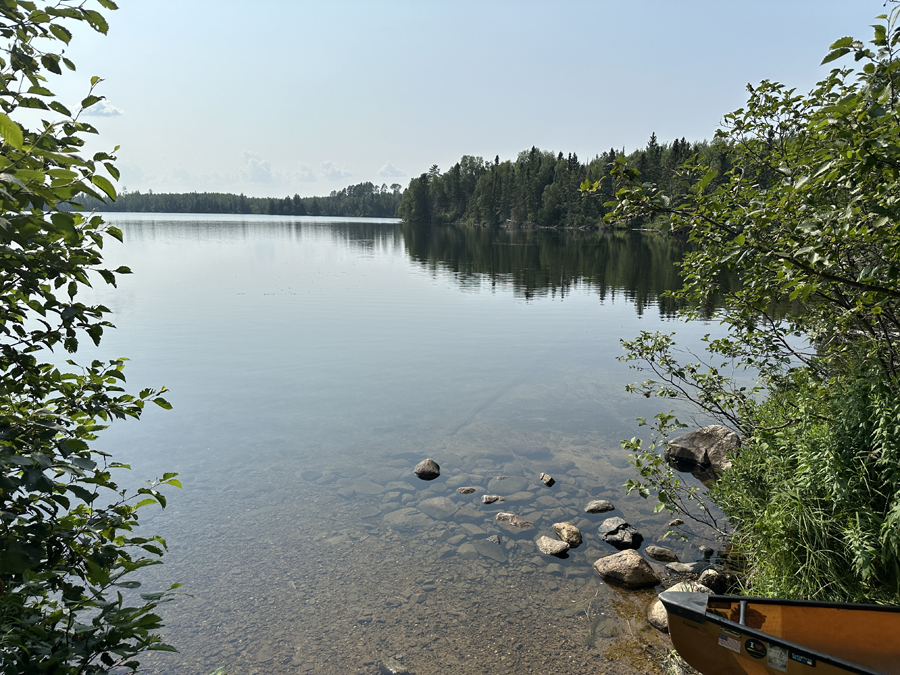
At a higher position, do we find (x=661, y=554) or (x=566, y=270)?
(x=566, y=270)

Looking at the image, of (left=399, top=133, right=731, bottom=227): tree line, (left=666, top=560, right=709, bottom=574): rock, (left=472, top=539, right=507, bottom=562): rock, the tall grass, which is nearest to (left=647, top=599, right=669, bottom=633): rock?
(left=666, top=560, right=709, bottom=574): rock

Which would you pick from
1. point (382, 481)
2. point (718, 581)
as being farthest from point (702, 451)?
point (382, 481)

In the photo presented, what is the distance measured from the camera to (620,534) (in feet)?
31.5

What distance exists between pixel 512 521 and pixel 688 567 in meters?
3.16

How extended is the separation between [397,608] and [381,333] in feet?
58.2

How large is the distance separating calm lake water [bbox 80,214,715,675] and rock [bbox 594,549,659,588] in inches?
8.7

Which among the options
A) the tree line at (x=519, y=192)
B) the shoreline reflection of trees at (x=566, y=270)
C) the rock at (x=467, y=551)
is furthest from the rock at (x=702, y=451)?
the tree line at (x=519, y=192)

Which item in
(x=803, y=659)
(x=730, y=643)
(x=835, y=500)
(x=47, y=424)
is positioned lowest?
(x=730, y=643)

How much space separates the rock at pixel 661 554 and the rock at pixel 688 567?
30 centimetres

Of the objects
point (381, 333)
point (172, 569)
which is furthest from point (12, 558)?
point (381, 333)

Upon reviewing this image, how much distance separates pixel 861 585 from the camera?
572cm

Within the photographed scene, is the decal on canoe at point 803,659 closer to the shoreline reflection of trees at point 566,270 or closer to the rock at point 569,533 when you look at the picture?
the rock at point 569,533

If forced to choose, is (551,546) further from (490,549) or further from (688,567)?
(688,567)

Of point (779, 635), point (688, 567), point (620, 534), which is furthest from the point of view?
point (620, 534)
